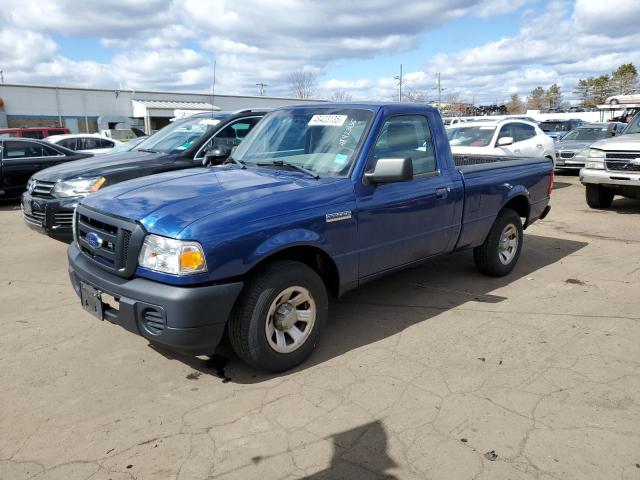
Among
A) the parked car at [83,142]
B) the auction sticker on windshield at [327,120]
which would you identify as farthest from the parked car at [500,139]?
the parked car at [83,142]

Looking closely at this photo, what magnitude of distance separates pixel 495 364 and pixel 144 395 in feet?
8.01

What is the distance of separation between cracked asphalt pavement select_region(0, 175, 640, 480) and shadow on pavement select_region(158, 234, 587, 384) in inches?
0.9

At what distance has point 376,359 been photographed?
3887mm

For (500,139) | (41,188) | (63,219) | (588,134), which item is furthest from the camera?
(588,134)

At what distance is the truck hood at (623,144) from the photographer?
352 inches

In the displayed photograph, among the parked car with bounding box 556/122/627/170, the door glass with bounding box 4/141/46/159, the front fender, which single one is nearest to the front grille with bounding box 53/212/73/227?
the front fender

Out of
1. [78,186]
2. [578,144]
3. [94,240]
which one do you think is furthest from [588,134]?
→ [94,240]

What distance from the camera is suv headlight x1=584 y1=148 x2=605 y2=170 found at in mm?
9422

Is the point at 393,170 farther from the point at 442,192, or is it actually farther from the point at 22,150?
the point at 22,150

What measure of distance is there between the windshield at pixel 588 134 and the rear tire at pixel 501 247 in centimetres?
1265

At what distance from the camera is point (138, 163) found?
21.5ft

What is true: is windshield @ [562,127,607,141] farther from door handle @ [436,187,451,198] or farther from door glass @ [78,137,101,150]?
door glass @ [78,137,101,150]

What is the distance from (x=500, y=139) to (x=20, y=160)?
32.8ft

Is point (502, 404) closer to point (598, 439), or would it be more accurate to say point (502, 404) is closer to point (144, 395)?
point (598, 439)
